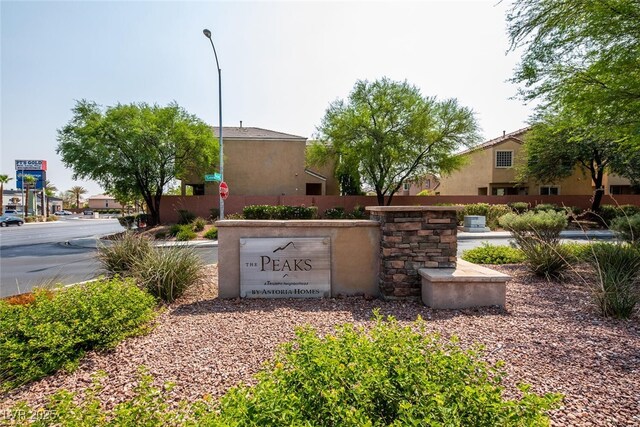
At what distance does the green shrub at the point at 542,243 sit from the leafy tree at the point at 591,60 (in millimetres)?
2795

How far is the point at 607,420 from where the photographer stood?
8.29 feet

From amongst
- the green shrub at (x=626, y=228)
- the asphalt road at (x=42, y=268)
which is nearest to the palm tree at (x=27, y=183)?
the asphalt road at (x=42, y=268)

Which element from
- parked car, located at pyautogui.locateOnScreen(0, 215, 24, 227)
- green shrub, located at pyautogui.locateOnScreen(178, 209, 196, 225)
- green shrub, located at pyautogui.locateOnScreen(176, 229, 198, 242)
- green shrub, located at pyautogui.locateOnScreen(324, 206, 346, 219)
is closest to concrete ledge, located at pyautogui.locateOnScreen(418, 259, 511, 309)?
green shrub, located at pyautogui.locateOnScreen(176, 229, 198, 242)

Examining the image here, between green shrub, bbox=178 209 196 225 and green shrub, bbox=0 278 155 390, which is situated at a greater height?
green shrub, bbox=178 209 196 225

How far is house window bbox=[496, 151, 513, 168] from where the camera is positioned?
3122 centimetres

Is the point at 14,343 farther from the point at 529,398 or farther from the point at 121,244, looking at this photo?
the point at 529,398

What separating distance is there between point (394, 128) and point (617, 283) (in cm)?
2084

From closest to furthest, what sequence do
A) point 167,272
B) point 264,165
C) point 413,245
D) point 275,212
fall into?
point 413,245, point 167,272, point 275,212, point 264,165

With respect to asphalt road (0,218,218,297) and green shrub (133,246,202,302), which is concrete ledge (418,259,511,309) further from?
asphalt road (0,218,218,297)

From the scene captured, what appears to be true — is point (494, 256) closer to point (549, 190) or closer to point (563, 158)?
point (563, 158)

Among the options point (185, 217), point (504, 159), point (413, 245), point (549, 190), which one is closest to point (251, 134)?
point (185, 217)

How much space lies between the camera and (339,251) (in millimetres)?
5980

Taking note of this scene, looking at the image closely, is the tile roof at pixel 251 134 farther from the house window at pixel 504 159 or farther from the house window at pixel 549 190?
the house window at pixel 549 190

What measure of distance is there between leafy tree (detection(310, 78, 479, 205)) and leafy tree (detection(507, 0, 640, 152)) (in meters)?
14.7
